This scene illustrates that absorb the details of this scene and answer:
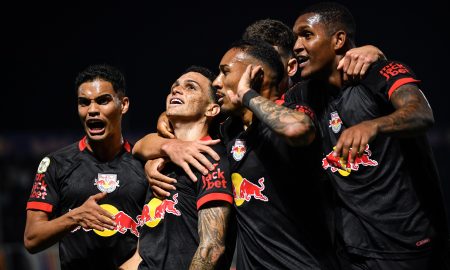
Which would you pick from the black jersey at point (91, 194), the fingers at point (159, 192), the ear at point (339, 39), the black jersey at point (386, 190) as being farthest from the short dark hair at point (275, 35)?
the fingers at point (159, 192)

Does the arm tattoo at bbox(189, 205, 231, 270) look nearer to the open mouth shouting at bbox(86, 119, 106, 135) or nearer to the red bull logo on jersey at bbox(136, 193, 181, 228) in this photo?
the red bull logo on jersey at bbox(136, 193, 181, 228)

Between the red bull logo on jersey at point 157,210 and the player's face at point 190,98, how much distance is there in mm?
499

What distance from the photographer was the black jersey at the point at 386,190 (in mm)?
3672

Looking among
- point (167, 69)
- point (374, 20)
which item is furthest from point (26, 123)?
point (374, 20)

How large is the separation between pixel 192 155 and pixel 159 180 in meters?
0.26

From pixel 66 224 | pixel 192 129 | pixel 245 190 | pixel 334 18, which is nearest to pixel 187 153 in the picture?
pixel 192 129

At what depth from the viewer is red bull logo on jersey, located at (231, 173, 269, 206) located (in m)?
3.41

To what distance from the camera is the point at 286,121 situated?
3131 millimetres

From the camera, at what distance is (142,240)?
3.83 metres

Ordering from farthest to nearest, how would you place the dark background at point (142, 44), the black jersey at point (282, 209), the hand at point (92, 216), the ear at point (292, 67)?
1. the dark background at point (142, 44)
2. the ear at point (292, 67)
3. the hand at point (92, 216)
4. the black jersey at point (282, 209)

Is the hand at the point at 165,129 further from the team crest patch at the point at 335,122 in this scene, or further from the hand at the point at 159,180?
the team crest patch at the point at 335,122

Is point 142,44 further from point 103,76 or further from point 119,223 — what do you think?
point 119,223

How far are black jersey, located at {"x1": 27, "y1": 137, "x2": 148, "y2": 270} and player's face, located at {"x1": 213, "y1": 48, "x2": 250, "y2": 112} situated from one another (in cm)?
102

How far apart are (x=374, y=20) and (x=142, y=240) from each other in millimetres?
11291
